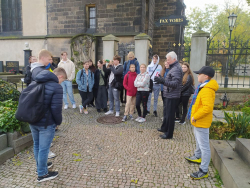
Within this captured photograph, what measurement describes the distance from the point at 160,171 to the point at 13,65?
14.4m

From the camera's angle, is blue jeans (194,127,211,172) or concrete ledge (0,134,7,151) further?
concrete ledge (0,134,7,151)

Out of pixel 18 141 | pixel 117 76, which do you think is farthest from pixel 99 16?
pixel 18 141

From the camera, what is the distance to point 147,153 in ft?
12.8

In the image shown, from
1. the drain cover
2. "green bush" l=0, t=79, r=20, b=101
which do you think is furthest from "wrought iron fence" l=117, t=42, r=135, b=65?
"green bush" l=0, t=79, r=20, b=101

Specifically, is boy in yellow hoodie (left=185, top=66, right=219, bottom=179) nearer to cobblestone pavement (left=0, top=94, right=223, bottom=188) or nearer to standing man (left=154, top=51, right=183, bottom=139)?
cobblestone pavement (left=0, top=94, right=223, bottom=188)

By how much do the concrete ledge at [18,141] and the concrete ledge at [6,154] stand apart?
0.09 meters

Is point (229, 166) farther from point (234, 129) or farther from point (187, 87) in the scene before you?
point (187, 87)

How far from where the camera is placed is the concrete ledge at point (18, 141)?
3.71m

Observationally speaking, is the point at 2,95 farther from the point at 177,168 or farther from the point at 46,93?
the point at 177,168

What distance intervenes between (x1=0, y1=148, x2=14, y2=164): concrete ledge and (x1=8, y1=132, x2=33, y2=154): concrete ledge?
9cm

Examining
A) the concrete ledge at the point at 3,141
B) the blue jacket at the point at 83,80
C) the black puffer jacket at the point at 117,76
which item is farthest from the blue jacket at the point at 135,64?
the concrete ledge at the point at 3,141

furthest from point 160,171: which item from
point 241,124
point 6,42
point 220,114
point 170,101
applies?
point 6,42

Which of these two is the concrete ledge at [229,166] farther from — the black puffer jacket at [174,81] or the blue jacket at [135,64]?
the blue jacket at [135,64]

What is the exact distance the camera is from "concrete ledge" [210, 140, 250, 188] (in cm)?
256
